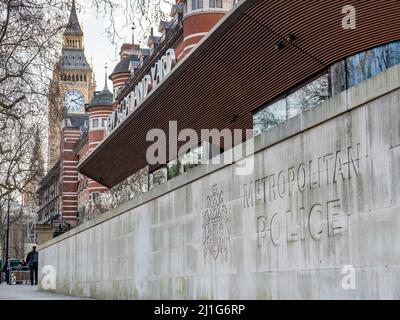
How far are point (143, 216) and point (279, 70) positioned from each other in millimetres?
5820

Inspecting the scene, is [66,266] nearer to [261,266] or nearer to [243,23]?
[243,23]

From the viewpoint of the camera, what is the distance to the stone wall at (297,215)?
9781 mm

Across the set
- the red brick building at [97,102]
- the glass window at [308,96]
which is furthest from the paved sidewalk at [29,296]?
the glass window at [308,96]

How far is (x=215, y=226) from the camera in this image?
15664mm

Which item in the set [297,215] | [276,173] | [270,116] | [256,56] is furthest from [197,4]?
[297,215]

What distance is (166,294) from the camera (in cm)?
1864

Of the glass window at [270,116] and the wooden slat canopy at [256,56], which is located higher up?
the wooden slat canopy at [256,56]

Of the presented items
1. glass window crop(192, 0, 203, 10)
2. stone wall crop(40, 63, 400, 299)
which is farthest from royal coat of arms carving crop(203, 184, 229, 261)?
glass window crop(192, 0, 203, 10)

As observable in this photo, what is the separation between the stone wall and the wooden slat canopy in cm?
299

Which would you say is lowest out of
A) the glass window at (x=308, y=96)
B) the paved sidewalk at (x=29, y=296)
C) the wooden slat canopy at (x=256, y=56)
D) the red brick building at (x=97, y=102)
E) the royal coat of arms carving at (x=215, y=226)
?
the paved sidewalk at (x=29, y=296)

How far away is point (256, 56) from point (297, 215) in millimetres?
6993

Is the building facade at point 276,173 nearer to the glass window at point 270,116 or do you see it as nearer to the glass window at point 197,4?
the glass window at point 270,116

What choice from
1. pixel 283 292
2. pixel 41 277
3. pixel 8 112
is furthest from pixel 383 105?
pixel 41 277

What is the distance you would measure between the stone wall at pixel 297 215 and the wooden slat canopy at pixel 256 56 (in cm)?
299
